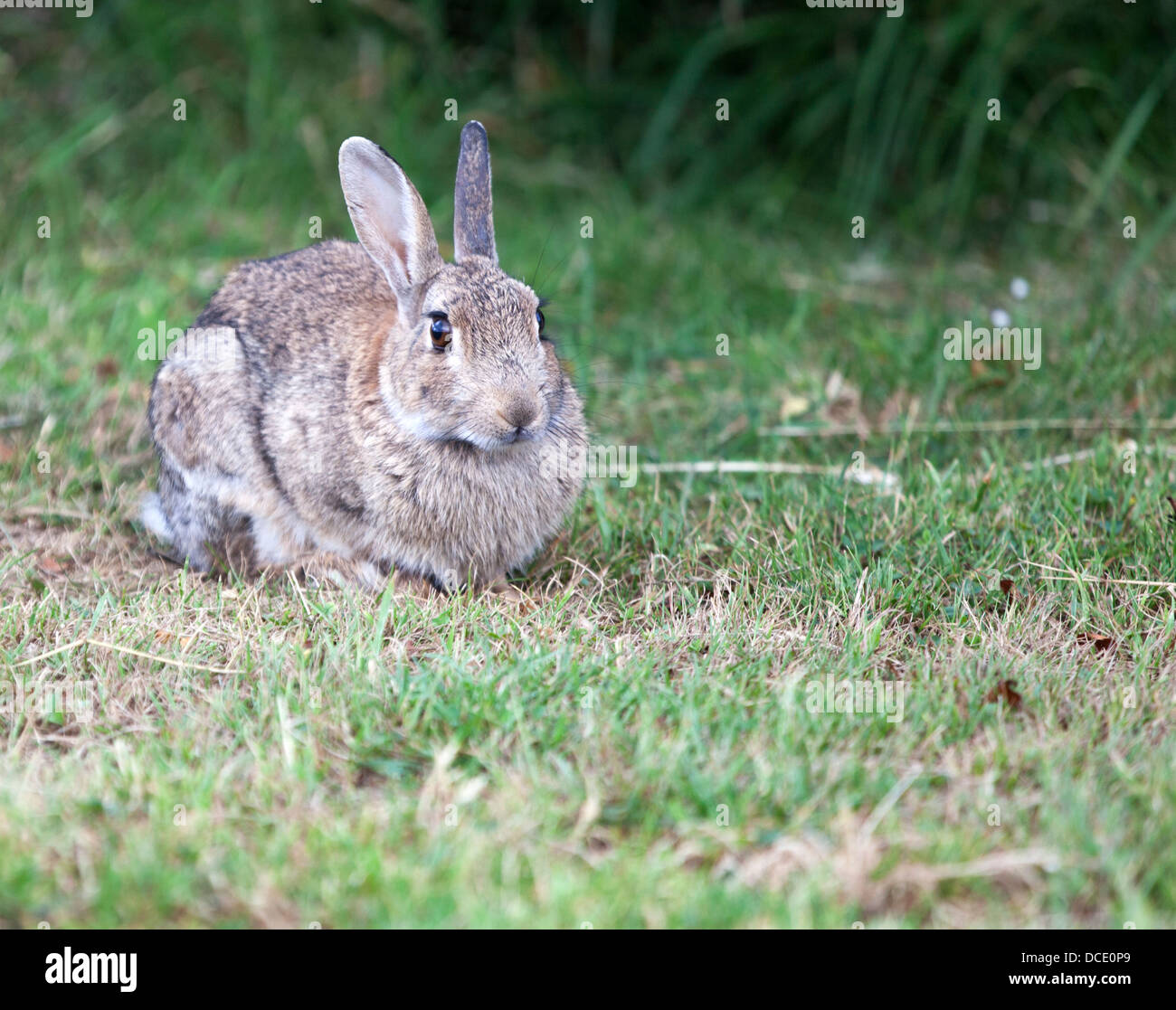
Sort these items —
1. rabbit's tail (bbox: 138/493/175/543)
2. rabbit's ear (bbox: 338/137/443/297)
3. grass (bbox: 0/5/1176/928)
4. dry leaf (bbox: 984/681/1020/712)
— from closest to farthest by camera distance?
grass (bbox: 0/5/1176/928), dry leaf (bbox: 984/681/1020/712), rabbit's ear (bbox: 338/137/443/297), rabbit's tail (bbox: 138/493/175/543)

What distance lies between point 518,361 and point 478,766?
51.8 inches

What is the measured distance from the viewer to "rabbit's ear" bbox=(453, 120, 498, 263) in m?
4.39

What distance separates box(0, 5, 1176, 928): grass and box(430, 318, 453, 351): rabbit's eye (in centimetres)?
75

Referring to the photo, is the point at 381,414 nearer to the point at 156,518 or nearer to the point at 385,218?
the point at 385,218

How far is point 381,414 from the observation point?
4.27 metres

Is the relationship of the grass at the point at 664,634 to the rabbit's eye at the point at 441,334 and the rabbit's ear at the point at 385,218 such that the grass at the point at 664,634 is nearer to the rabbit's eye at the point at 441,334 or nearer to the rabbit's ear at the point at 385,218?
the rabbit's eye at the point at 441,334

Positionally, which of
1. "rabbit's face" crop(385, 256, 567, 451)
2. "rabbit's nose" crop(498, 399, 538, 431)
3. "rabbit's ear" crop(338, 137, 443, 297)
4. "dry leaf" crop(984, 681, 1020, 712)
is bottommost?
"dry leaf" crop(984, 681, 1020, 712)

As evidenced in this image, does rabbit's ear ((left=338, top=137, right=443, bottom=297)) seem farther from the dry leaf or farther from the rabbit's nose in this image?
the dry leaf

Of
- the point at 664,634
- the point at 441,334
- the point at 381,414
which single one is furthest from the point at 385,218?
the point at 664,634

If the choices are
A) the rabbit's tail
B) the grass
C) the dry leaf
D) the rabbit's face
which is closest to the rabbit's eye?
the rabbit's face

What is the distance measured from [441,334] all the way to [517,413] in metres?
0.37
